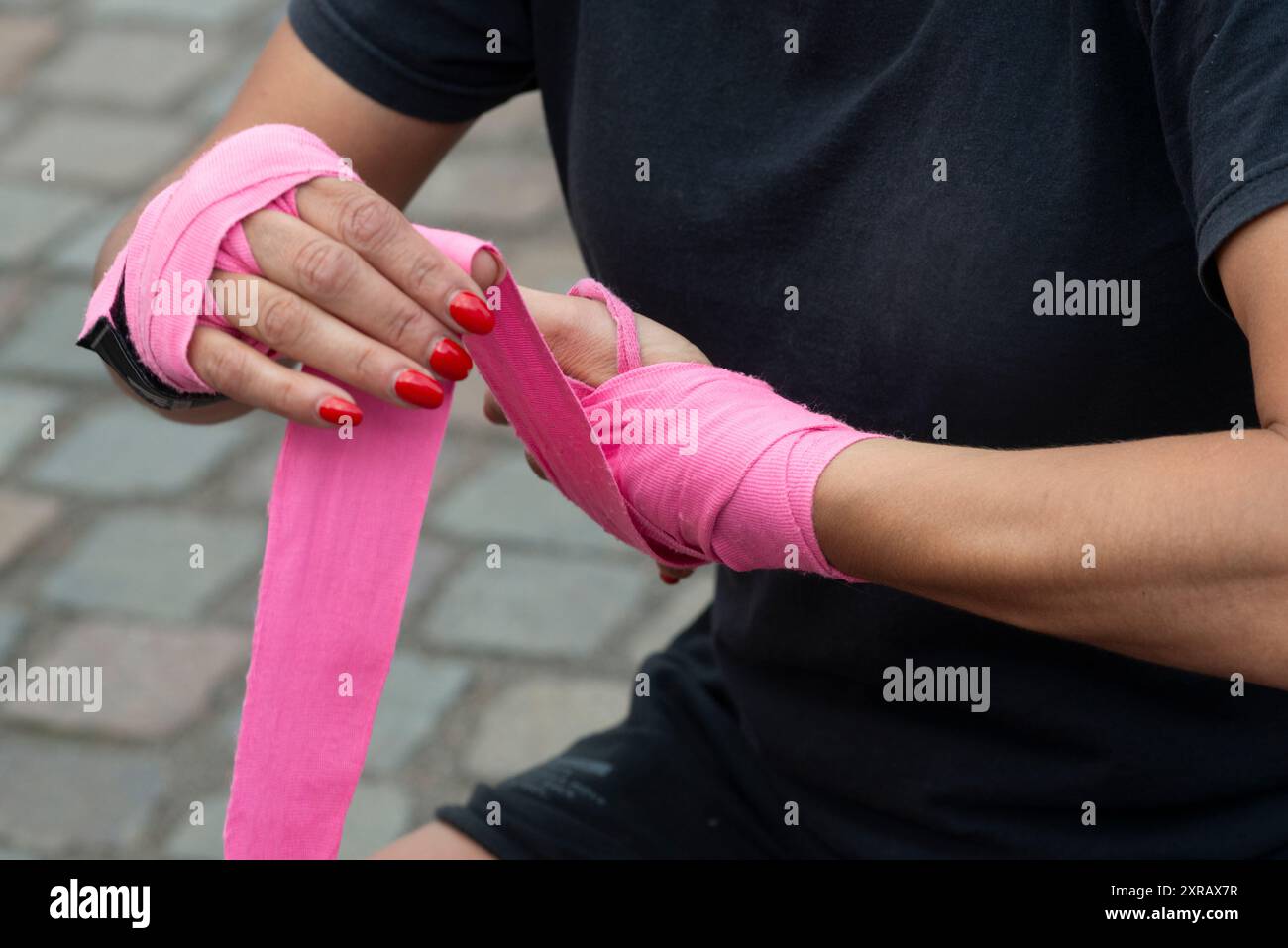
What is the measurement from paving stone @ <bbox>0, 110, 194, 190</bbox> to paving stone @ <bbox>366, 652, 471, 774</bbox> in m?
1.51

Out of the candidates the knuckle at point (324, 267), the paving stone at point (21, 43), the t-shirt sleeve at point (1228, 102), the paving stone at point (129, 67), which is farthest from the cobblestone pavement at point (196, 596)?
the t-shirt sleeve at point (1228, 102)

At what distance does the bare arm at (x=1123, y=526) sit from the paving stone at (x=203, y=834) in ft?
4.47

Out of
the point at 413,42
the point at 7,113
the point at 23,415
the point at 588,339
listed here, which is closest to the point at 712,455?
the point at 588,339

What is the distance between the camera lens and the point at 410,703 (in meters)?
2.45

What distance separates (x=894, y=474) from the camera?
1105mm

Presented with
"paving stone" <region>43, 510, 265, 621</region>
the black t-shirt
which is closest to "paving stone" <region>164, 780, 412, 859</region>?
"paving stone" <region>43, 510, 265, 621</region>

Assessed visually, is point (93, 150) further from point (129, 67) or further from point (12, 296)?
point (12, 296)

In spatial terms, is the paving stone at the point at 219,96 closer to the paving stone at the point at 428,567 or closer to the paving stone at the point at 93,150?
the paving stone at the point at 93,150

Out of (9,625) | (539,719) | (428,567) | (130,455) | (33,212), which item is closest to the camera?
(539,719)

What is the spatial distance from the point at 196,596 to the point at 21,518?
14.5 inches

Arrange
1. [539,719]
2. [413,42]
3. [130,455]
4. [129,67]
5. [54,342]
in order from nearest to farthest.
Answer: [413,42] → [539,719] → [130,455] → [54,342] → [129,67]

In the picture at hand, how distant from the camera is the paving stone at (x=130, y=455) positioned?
2830 millimetres
